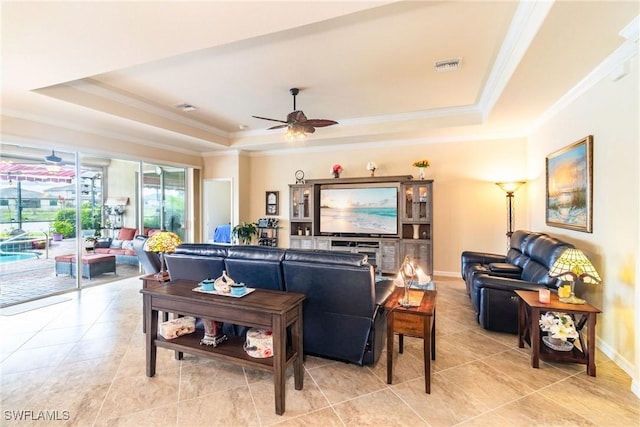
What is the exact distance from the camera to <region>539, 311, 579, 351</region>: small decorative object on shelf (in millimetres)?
2525

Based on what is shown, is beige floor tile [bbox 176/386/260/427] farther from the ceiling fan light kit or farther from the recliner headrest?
the ceiling fan light kit

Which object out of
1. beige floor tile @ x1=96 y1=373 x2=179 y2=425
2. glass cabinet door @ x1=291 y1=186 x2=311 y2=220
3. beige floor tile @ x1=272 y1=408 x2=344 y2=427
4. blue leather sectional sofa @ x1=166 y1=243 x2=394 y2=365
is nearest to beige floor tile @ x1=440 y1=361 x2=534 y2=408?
blue leather sectional sofa @ x1=166 y1=243 x2=394 y2=365

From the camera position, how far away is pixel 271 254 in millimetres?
2559

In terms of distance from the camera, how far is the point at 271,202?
24.1ft

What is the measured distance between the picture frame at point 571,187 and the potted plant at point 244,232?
5.61 m

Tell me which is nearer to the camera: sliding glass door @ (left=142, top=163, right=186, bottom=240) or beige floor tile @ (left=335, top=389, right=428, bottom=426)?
Answer: beige floor tile @ (left=335, top=389, right=428, bottom=426)

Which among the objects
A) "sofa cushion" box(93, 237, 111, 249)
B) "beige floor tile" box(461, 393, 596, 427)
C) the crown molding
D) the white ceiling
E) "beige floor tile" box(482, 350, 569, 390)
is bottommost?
"beige floor tile" box(461, 393, 596, 427)

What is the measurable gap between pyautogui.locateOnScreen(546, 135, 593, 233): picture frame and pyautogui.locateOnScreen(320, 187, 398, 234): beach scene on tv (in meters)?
2.49

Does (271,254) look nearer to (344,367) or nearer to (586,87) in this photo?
(344,367)

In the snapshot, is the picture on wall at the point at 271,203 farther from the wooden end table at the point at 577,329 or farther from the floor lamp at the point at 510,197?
the wooden end table at the point at 577,329

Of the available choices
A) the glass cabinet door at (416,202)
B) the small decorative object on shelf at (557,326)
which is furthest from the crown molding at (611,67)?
the glass cabinet door at (416,202)

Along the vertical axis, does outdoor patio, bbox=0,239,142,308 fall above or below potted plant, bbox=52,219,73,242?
below

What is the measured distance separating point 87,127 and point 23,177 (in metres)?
1.17

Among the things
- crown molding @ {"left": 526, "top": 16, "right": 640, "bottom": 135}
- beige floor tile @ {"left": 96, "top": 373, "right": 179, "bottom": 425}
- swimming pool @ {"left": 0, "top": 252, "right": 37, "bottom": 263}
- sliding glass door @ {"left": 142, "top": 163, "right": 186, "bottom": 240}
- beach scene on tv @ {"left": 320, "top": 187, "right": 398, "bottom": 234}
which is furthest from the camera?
sliding glass door @ {"left": 142, "top": 163, "right": 186, "bottom": 240}
